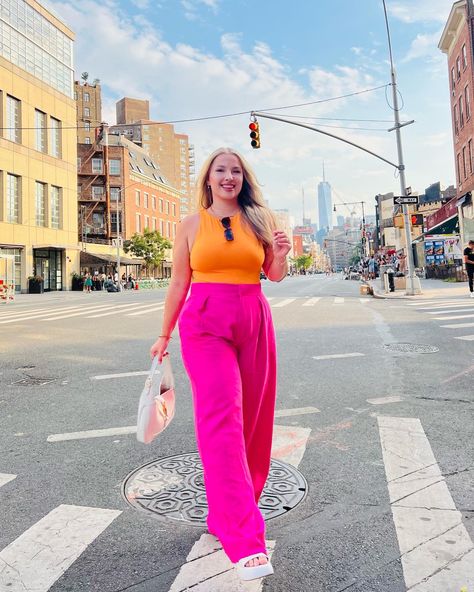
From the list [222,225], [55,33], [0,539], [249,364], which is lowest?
[0,539]

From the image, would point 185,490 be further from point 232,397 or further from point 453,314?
point 453,314

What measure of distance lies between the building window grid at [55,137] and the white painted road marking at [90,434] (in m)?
42.8

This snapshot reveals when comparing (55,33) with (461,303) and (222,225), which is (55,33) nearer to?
(461,303)

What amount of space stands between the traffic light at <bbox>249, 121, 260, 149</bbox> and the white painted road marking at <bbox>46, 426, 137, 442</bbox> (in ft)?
48.9

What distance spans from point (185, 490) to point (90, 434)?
142 cm

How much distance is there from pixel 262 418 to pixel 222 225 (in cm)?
101

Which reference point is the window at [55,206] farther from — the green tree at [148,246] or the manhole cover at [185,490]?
the manhole cover at [185,490]

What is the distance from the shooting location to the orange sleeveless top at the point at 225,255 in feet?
7.93

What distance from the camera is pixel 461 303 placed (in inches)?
625

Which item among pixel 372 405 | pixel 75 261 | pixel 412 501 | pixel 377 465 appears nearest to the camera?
pixel 412 501

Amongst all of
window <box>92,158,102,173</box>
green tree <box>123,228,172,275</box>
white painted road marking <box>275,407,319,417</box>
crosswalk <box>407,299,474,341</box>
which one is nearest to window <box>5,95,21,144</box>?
green tree <box>123,228,172,275</box>

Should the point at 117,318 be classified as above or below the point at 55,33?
below

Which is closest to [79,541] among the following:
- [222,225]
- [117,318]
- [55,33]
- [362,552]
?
[362,552]

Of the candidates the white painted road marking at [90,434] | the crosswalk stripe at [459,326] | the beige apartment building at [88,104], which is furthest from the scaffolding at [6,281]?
the beige apartment building at [88,104]
